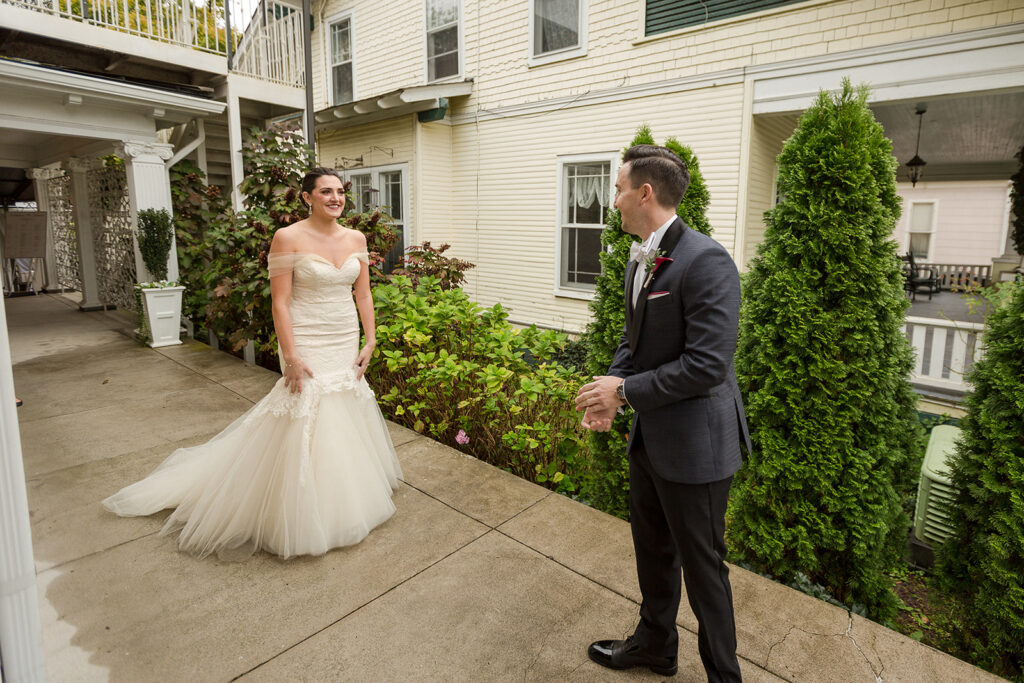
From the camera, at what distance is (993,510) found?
2484 millimetres

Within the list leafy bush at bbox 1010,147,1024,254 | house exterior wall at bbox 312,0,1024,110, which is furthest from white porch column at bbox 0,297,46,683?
leafy bush at bbox 1010,147,1024,254

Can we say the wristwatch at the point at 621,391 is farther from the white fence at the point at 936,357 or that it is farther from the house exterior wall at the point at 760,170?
the house exterior wall at the point at 760,170

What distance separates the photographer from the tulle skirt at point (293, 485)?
120 inches

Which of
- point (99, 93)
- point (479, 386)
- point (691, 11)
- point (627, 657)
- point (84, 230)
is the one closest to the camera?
point (627, 657)

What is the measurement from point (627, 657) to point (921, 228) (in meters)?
24.5

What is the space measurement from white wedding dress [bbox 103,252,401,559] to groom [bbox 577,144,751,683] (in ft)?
5.59

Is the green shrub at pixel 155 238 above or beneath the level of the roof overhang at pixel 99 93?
beneath

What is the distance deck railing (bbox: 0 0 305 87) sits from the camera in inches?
302

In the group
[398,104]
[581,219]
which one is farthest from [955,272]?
[398,104]

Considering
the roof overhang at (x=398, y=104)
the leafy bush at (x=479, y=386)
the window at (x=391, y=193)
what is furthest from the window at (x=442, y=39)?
the leafy bush at (x=479, y=386)

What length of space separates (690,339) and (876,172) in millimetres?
1998

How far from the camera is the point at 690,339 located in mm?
1810

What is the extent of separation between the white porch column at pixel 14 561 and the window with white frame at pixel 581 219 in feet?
26.8

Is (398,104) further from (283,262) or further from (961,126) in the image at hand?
(961,126)
